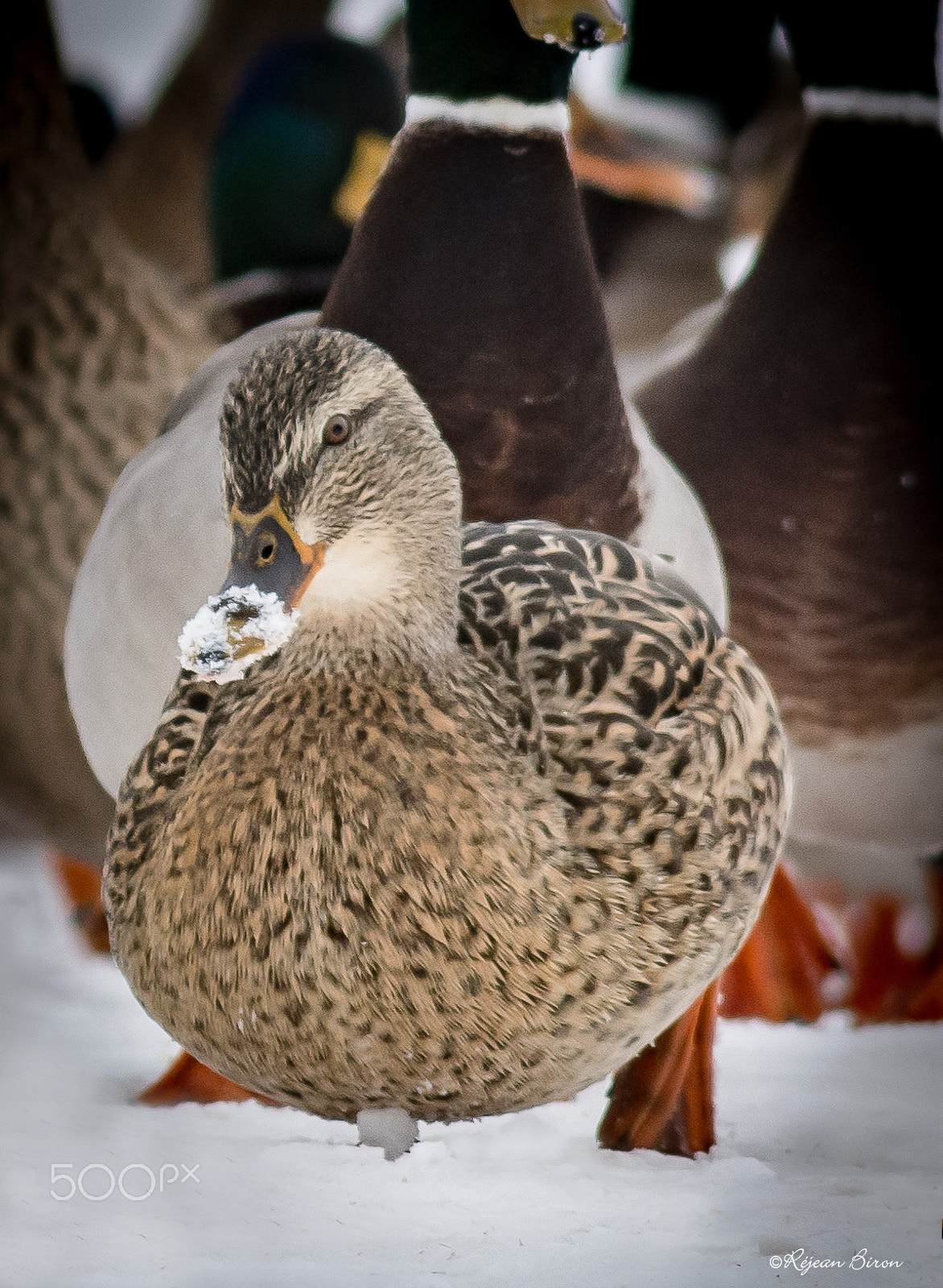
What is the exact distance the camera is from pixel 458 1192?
1.18 m

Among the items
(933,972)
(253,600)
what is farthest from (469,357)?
(933,972)

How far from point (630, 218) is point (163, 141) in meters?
0.98

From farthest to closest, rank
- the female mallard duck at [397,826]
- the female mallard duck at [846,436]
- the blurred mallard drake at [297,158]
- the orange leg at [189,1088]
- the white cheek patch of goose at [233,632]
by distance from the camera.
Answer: the blurred mallard drake at [297,158] < the female mallard duck at [846,436] < the orange leg at [189,1088] < the female mallard duck at [397,826] < the white cheek patch of goose at [233,632]

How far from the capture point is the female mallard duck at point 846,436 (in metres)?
1.73

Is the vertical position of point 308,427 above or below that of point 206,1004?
above

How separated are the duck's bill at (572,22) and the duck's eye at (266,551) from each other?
1.64ft

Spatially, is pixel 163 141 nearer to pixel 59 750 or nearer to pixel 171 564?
pixel 59 750

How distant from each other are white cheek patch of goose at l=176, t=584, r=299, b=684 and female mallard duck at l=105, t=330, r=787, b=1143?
3cm

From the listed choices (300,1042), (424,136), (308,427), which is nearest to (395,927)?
(300,1042)

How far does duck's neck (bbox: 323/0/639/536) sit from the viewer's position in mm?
1373

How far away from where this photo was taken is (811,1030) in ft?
5.48

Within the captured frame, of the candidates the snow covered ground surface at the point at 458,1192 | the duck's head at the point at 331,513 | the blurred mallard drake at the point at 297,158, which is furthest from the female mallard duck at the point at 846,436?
the blurred mallard drake at the point at 297,158

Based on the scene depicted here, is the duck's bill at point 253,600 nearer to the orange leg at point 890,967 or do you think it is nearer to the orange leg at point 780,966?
the orange leg at point 780,966

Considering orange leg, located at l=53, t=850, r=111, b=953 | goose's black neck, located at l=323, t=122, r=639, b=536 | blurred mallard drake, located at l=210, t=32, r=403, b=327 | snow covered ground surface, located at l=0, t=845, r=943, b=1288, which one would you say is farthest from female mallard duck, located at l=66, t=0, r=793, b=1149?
blurred mallard drake, located at l=210, t=32, r=403, b=327
